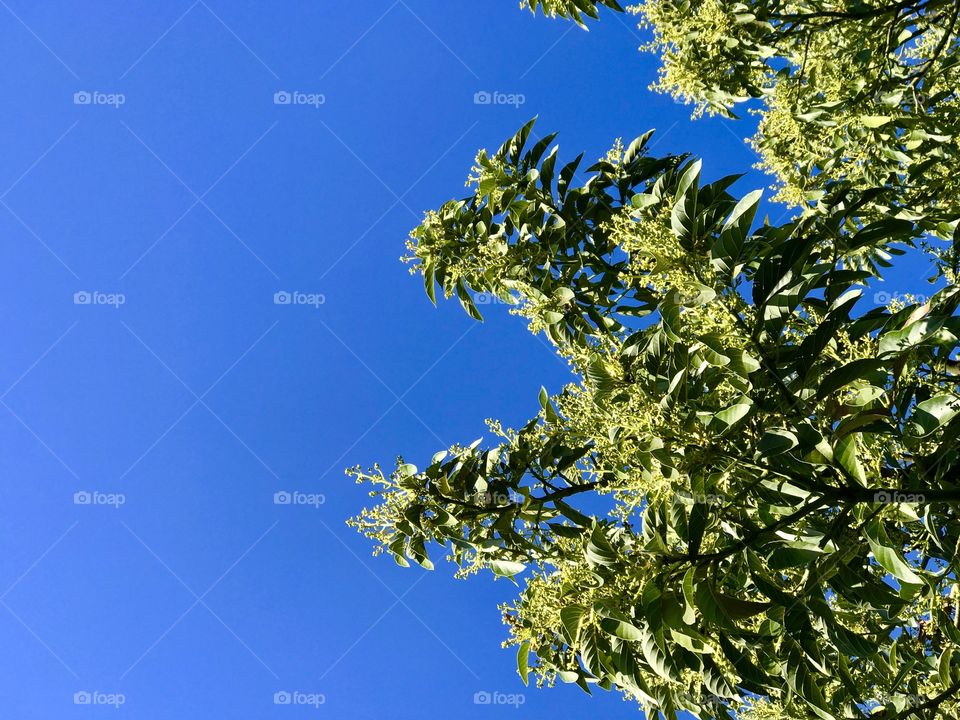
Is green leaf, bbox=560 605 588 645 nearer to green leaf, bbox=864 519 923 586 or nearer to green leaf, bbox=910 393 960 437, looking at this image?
green leaf, bbox=864 519 923 586

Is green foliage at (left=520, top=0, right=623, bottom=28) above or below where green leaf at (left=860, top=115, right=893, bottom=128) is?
above

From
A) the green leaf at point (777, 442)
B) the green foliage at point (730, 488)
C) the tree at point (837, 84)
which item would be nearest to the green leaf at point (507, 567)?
the green foliage at point (730, 488)

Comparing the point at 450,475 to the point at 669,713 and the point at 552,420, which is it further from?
the point at 669,713

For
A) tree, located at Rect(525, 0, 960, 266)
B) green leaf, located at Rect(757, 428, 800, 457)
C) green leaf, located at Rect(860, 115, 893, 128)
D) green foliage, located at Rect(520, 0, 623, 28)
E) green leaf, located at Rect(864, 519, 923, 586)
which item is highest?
green foliage, located at Rect(520, 0, 623, 28)

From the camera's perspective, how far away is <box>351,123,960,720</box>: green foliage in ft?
5.55

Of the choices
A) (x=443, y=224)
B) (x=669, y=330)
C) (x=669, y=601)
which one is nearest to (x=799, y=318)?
(x=669, y=330)

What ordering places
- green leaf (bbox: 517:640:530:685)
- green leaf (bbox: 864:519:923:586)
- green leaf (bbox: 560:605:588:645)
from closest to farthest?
1. green leaf (bbox: 864:519:923:586)
2. green leaf (bbox: 560:605:588:645)
3. green leaf (bbox: 517:640:530:685)

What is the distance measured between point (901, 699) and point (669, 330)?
1.39 m

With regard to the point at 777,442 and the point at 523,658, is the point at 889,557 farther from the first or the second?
the point at 523,658

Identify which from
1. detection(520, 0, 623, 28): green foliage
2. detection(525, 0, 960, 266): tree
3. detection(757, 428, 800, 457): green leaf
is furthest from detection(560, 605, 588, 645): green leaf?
detection(520, 0, 623, 28): green foliage

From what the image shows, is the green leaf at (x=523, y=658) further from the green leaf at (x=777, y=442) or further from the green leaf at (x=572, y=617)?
the green leaf at (x=777, y=442)

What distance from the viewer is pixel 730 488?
1.84 metres

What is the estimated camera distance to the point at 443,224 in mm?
3162

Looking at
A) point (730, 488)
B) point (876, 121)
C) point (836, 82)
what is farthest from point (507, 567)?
point (836, 82)
